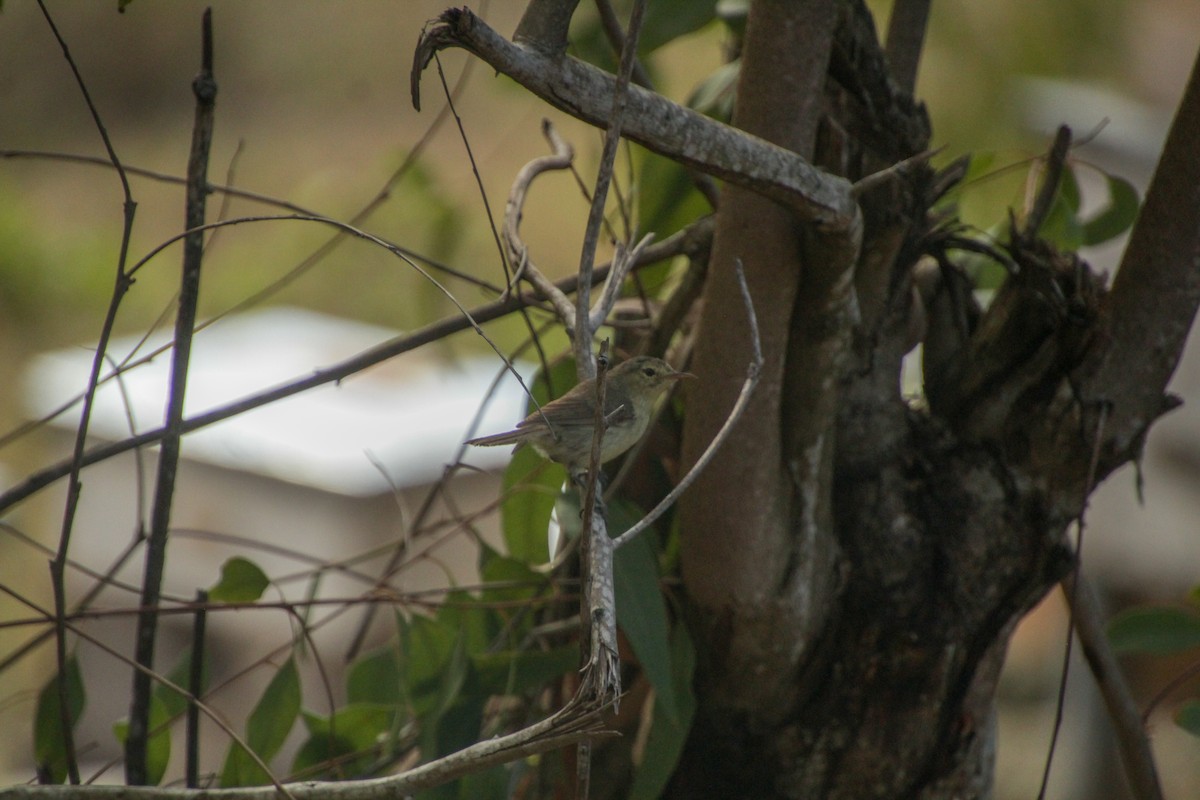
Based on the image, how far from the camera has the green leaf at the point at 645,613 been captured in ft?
5.29

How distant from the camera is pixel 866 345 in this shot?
1.81 m

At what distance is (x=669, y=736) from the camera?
5.66 ft

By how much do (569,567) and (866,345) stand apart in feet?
2.36

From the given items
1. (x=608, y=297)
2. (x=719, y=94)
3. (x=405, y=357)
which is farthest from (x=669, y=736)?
(x=405, y=357)

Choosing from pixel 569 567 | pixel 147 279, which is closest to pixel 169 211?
pixel 147 279

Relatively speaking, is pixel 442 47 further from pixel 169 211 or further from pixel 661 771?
pixel 169 211

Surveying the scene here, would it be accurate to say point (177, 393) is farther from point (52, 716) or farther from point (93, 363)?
point (52, 716)

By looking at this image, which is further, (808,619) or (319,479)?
(319,479)

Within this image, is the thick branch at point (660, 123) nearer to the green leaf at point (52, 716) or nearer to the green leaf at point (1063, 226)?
the green leaf at point (1063, 226)

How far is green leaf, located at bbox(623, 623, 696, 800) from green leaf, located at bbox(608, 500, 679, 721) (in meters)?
0.03

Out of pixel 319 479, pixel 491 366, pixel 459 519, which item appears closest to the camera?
pixel 459 519

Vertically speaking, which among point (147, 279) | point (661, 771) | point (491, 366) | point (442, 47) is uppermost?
point (147, 279)

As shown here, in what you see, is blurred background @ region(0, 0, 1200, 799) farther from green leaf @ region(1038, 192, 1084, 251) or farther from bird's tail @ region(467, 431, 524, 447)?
bird's tail @ region(467, 431, 524, 447)

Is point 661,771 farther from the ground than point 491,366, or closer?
closer
